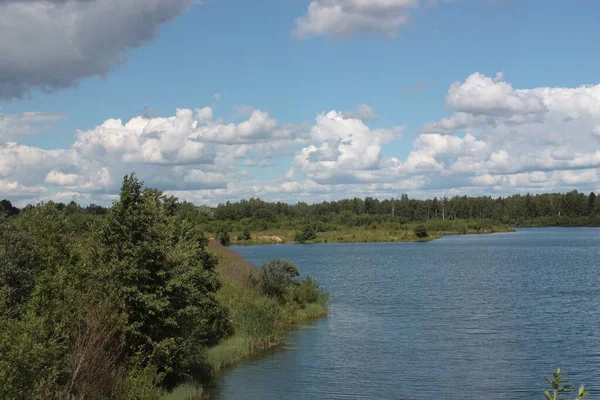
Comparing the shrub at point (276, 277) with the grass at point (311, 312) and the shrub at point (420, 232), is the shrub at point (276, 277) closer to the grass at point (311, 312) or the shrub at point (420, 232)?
the grass at point (311, 312)

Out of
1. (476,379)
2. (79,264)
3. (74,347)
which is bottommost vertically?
(476,379)

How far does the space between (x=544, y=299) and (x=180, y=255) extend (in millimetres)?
35112

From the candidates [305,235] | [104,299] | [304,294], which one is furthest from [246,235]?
[104,299]

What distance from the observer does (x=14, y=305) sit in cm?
1978

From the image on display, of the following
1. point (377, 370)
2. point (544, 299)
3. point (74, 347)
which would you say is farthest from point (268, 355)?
point (544, 299)

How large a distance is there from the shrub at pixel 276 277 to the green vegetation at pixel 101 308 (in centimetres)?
1333

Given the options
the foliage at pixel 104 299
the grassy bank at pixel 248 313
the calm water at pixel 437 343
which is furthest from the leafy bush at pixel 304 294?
the foliage at pixel 104 299

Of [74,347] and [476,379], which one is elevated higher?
[74,347]

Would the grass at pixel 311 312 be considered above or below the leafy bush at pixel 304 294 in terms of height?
below

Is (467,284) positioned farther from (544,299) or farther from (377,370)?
(377,370)

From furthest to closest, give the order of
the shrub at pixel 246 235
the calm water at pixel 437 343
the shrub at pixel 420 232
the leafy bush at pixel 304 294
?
the shrub at pixel 246 235 < the shrub at pixel 420 232 < the leafy bush at pixel 304 294 < the calm water at pixel 437 343

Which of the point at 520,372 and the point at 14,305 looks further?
the point at 520,372

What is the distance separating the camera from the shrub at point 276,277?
43.9 metres

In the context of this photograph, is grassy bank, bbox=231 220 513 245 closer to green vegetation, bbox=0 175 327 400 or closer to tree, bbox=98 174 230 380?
green vegetation, bbox=0 175 327 400
